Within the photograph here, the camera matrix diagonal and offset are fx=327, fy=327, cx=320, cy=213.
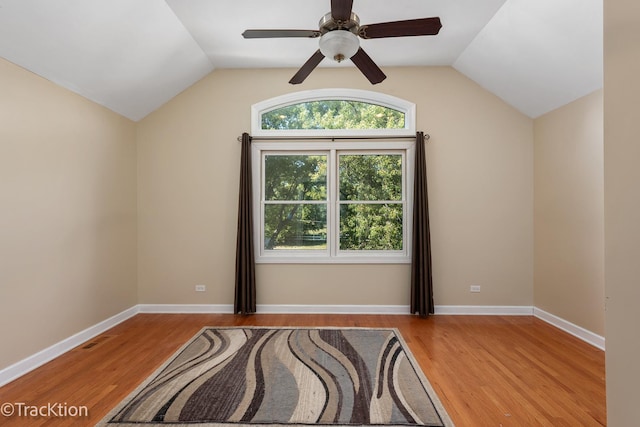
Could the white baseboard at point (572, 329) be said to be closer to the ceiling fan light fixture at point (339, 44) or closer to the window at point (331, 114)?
the window at point (331, 114)

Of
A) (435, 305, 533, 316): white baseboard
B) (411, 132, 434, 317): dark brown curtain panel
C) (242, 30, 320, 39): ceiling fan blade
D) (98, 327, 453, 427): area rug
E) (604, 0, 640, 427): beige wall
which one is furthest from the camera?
(435, 305, 533, 316): white baseboard

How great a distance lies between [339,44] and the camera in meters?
2.18

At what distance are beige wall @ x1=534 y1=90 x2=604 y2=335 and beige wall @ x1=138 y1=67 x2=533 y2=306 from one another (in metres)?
0.19

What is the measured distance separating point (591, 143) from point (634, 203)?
9.56 ft

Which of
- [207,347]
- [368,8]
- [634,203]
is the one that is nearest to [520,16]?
[368,8]

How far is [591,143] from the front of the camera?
3293 mm

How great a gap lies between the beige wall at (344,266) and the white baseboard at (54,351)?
0.60 meters

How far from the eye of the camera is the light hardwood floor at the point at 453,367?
2.18 meters

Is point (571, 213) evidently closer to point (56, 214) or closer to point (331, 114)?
point (331, 114)

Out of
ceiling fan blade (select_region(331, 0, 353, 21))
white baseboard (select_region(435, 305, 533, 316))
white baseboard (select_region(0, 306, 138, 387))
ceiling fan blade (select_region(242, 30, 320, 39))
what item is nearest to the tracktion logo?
white baseboard (select_region(0, 306, 138, 387))

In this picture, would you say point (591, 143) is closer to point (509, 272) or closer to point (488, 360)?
point (509, 272)

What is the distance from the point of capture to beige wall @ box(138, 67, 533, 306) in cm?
420

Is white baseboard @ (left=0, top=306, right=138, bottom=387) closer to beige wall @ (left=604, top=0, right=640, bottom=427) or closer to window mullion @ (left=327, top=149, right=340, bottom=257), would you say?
window mullion @ (left=327, top=149, right=340, bottom=257)

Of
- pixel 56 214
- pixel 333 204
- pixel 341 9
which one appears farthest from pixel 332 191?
pixel 56 214
